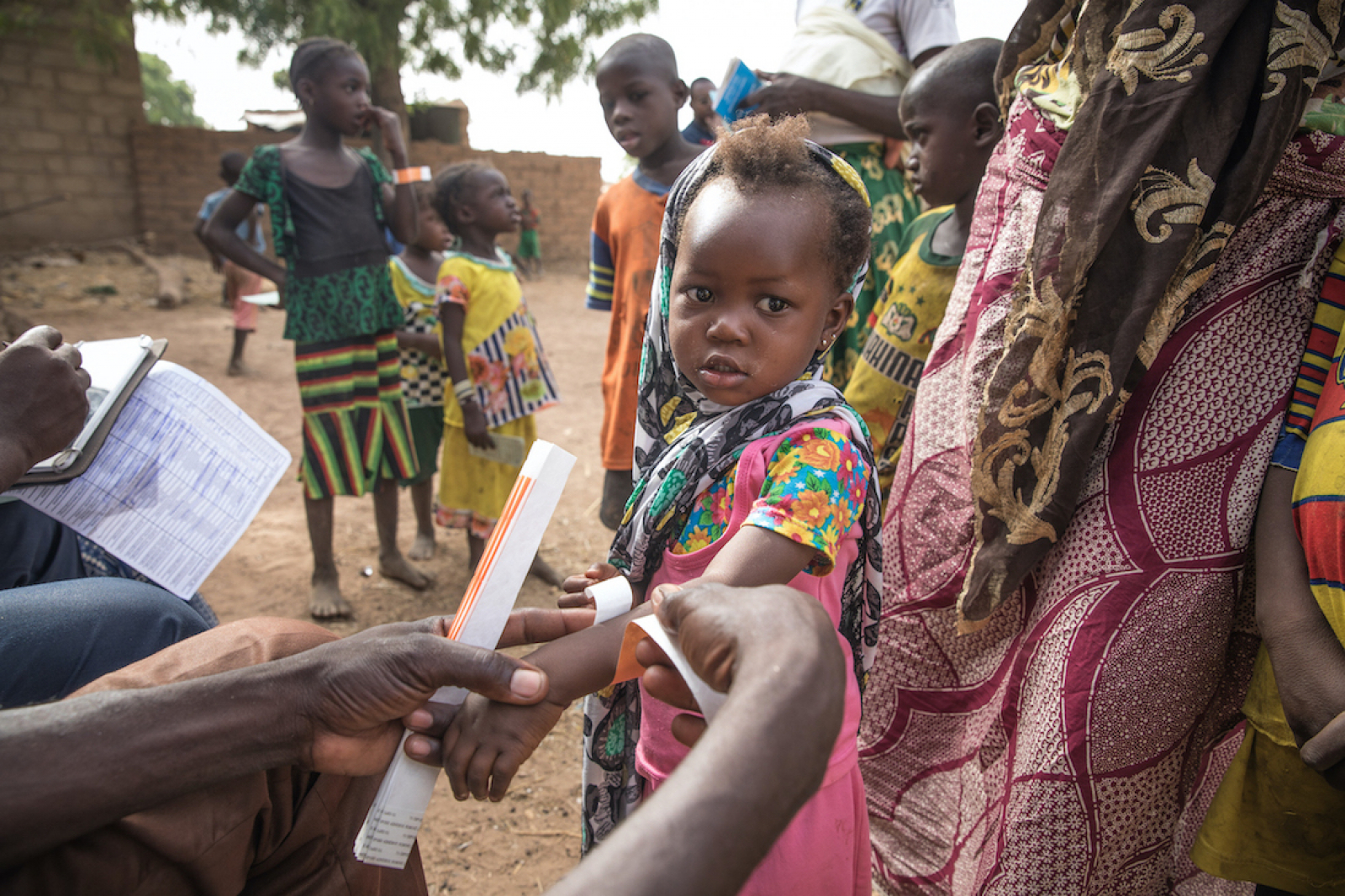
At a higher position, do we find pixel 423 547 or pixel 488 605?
pixel 488 605

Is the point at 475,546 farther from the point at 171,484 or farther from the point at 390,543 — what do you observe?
the point at 171,484

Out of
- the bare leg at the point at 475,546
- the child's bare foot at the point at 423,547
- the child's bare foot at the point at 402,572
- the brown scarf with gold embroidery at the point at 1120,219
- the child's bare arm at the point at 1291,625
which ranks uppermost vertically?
the brown scarf with gold embroidery at the point at 1120,219

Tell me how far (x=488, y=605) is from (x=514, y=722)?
0.57 ft

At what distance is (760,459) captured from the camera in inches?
52.8

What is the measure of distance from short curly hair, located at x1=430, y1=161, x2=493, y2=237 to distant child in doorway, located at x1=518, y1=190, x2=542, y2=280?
11297 mm

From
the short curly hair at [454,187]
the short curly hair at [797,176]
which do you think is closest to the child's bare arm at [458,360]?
the short curly hair at [454,187]

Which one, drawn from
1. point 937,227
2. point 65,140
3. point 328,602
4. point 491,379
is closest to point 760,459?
point 937,227

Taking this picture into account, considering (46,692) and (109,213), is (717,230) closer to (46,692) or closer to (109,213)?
(46,692)

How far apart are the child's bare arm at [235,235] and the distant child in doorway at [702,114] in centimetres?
201

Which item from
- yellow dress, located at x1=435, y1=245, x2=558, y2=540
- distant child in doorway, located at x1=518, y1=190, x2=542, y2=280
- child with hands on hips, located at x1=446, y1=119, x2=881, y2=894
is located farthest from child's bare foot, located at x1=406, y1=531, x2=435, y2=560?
distant child in doorway, located at x1=518, y1=190, x2=542, y2=280

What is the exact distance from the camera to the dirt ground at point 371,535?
7.88 ft

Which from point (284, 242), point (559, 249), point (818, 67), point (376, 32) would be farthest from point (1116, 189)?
point (559, 249)

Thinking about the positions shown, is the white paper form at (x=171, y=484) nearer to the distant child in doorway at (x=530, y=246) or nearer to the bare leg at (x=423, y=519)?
the bare leg at (x=423, y=519)

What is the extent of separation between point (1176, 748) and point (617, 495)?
2182 millimetres
